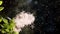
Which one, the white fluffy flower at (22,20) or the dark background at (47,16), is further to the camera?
the dark background at (47,16)

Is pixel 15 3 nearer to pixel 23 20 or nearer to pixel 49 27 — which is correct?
pixel 23 20

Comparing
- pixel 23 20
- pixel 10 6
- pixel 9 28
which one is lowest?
pixel 9 28

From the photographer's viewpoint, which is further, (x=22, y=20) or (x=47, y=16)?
(x=47, y=16)

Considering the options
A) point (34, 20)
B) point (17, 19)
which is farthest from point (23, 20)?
point (34, 20)

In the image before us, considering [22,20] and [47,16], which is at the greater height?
[47,16]

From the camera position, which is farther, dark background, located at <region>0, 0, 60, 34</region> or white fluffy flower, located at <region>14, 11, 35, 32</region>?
dark background, located at <region>0, 0, 60, 34</region>

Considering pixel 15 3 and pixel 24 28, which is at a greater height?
pixel 15 3

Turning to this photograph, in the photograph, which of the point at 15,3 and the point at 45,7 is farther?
the point at 45,7

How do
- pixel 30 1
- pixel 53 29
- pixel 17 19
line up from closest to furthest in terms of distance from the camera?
pixel 17 19
pixel 30 1
pixel 53 29
